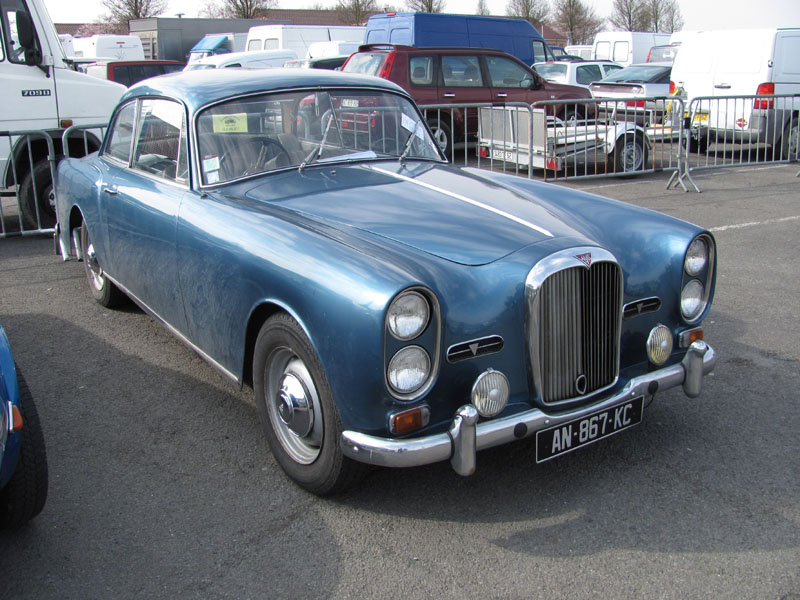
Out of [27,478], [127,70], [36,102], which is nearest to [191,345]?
[27,478]

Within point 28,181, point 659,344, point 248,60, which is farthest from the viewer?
point 248,60

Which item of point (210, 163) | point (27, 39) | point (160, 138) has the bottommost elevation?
point (210, 163)

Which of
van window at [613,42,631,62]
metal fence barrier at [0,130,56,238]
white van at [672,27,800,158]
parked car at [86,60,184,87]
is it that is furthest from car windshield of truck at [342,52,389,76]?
van window at [613,42,631,62]

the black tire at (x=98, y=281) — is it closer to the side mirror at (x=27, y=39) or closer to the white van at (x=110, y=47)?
the side mirror at (x=27, y=39)

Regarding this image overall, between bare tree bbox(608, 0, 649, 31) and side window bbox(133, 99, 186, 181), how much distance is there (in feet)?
214

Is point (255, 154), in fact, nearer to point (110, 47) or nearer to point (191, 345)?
point (191, 345)

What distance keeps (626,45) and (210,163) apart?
28.2 metres

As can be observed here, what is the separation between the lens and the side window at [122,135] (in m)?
5.04

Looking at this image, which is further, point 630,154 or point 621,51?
point 621,51

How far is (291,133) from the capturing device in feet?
13.9

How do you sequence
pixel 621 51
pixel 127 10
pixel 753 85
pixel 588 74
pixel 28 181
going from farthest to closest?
pixel 127 10 < pixel 621 51 < pixel 588 74 < pixel 753 85 < pixel 28 181

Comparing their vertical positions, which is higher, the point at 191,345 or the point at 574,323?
the point at 574,323

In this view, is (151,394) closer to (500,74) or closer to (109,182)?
(109,182)

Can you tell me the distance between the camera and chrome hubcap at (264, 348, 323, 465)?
10.2ft
